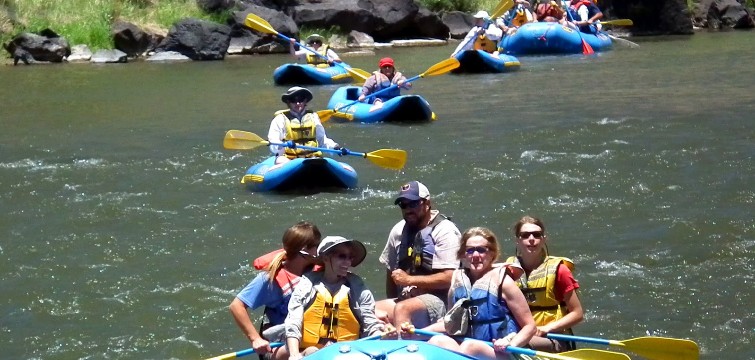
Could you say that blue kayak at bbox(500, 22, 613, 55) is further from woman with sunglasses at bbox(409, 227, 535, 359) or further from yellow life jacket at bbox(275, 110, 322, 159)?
woman with sunglasses at bbox(409, 227, 535, 359)

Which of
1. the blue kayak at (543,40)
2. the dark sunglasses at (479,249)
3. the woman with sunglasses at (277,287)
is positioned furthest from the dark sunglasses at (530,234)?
the blue kayak at (543,40)

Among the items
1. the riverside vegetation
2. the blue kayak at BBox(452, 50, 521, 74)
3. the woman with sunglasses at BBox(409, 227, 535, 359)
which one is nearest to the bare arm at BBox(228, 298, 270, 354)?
the woman with sunglasses at BBox(409, 227, 535, 359)

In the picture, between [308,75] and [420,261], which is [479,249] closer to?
[420,261]

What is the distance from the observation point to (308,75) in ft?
63.2

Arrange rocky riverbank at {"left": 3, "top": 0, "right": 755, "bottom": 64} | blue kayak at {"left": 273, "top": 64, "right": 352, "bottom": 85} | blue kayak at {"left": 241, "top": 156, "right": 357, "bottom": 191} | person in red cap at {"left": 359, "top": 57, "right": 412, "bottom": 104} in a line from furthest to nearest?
rocky riverbank at {"left": 3, "top": 0, "right": 755, "bottom": 64} < blue kayak at {"left": 273, "top": 64, "right": 352, "bottom": 85} < person in red cap at {"left": 359, "top": 57, "right": 412, "bottom": 104} < blue kayak at {"left": 241, "top": 156, "right": 357, "bottom": 191}

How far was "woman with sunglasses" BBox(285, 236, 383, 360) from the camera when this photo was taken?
520 centimetres

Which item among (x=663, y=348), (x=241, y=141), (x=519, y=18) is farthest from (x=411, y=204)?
(x=519, y=18)

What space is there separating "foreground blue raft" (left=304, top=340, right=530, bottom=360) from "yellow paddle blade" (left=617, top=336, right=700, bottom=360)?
3.03 feet

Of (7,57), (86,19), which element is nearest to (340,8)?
(86,19)

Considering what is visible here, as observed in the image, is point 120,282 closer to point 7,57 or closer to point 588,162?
point 588,162

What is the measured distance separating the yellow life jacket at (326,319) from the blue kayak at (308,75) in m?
13.8

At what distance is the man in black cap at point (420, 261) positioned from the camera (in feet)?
18.6

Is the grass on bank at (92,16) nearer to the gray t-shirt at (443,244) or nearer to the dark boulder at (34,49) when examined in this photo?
the dark boulder at (34,49)

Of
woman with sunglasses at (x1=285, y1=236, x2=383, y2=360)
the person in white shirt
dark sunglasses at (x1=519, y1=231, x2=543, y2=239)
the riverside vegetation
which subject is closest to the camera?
woman with sunglasses at (x1=285, y1=236, x2=383, y2=360)
